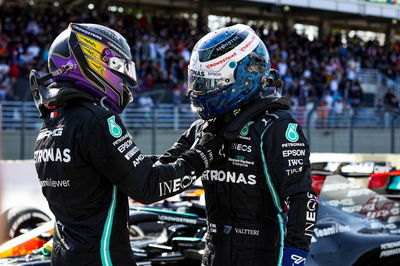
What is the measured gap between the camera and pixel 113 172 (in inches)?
89.1

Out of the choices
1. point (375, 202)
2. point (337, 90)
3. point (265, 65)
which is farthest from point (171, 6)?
point (265, 65)

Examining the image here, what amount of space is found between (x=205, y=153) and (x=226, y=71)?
0.39 metres

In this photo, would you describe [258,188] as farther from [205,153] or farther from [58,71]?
[58,71]

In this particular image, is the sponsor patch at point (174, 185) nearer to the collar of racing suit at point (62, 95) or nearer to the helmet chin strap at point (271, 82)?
the collar of racing suit at point (62, 95)

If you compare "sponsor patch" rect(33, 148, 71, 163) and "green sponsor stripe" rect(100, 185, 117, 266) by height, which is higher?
"sponsor patch" rect(33, 148, 71, 163)

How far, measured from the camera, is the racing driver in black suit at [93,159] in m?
2.28

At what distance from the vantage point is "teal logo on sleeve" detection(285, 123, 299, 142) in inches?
96.6

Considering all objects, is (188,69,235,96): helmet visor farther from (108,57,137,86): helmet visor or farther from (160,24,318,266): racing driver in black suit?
(108,57,137,86): helmet visor

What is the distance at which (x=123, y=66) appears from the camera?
2.51 metres

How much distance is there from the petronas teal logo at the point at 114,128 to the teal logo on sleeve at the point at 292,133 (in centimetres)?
66

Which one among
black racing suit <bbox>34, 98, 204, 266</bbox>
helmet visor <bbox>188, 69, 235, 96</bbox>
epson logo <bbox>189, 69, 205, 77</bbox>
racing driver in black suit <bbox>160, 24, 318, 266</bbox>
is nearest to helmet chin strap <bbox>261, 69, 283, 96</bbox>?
racing driver in black suit <bbox>160, 24, 318, 266</bbox>

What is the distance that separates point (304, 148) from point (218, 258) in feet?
1.91

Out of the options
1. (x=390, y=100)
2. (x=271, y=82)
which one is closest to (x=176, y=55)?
(x=390, y=100)

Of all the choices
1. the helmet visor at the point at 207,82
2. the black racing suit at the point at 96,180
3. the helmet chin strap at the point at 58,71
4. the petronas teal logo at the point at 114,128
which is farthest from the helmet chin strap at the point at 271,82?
the helmet chin strap at the point at 58,71
